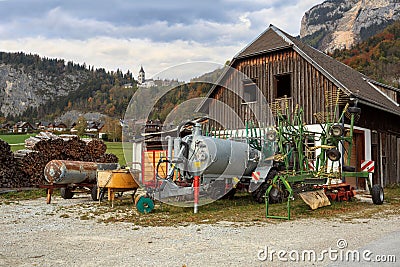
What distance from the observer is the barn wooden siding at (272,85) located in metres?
16.4

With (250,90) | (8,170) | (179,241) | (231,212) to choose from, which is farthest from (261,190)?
(8,170)

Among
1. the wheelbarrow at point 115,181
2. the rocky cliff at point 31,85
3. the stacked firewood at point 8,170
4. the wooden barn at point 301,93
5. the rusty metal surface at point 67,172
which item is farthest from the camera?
the rocky cliff at point 31,85

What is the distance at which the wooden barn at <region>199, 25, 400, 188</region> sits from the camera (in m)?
16.4

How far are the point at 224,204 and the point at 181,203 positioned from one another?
1.52 metres

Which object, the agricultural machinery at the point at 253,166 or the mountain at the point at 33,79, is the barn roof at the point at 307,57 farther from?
the mountain at the point at 33,79

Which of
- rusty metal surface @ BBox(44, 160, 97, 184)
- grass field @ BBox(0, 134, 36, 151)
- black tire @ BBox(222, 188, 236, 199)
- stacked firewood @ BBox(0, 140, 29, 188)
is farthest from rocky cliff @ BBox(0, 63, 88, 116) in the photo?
black tire @ BBox(222, 188, 236, 199)

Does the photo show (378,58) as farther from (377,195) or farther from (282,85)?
(377,195)

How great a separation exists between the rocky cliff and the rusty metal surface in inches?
6491

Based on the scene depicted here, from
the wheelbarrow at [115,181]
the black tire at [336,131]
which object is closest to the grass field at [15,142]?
the wheelbarrow at [115,181]

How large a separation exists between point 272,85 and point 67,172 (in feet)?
31.1

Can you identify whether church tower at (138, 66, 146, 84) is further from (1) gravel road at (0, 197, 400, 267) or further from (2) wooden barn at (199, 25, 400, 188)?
(2) wooden barn at (199, 25, 400, 188)

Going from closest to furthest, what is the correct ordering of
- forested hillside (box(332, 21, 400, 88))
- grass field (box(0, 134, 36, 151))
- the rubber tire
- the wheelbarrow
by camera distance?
the wheelbarrow, the rubber tire, grass field (box(0, 134, 36, 151)), forested hillside (box(332, 21, 400, 88))

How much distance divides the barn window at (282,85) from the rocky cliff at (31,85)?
162m

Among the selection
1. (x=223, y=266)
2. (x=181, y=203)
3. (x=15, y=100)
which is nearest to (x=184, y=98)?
(x=181, y=203)
